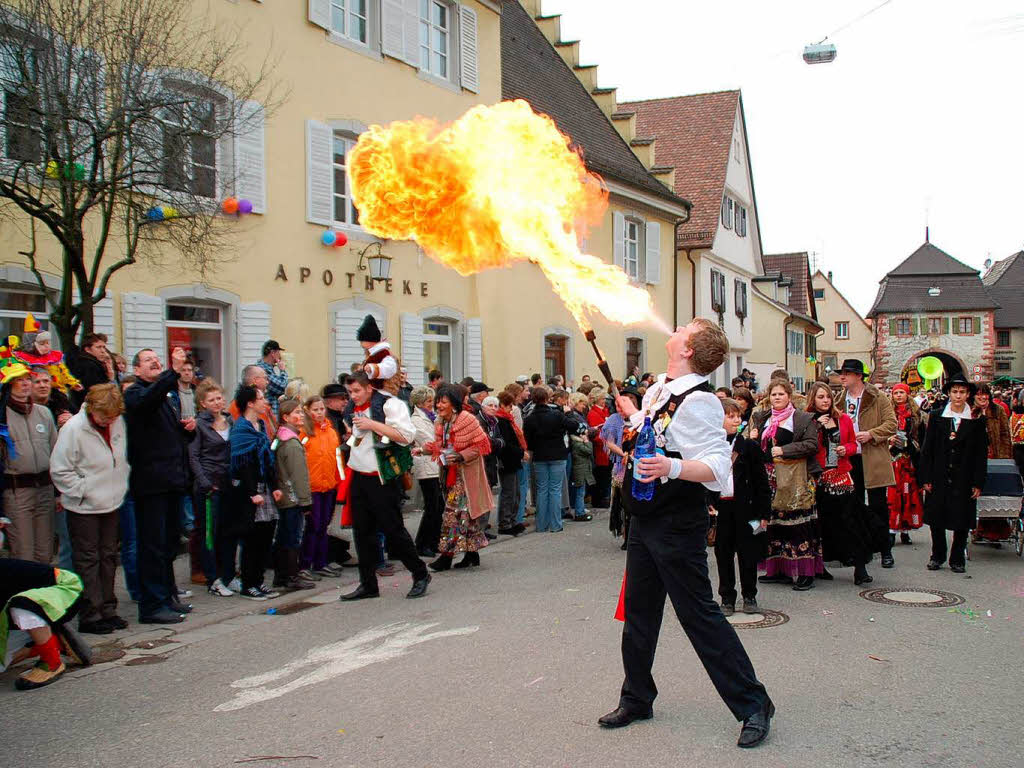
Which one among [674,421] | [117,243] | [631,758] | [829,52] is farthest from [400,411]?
[829,52]

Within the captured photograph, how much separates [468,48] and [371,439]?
12295mm

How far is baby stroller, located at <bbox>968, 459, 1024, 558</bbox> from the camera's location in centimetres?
981

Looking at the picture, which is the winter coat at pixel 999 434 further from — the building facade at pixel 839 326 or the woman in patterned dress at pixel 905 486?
the building facade at pixel 839 326

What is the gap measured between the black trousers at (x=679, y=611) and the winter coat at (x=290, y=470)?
14.1 ft

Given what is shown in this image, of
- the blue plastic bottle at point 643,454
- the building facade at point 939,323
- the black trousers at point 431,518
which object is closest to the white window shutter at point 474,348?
the black trousers at point 431,518

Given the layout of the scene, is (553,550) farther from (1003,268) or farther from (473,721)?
(1003,268)

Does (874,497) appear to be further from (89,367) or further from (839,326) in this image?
(839,326)

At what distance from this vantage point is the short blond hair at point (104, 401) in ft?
22.2

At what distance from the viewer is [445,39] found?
693 inches

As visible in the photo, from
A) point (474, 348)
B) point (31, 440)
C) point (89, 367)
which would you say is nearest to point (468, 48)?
point (474, 348)

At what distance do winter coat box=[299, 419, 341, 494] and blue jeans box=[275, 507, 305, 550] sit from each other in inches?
21.1

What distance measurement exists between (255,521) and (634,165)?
69.7 ft

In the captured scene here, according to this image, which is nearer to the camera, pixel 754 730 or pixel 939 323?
pixel 754 730

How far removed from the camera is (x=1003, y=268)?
246 feet
